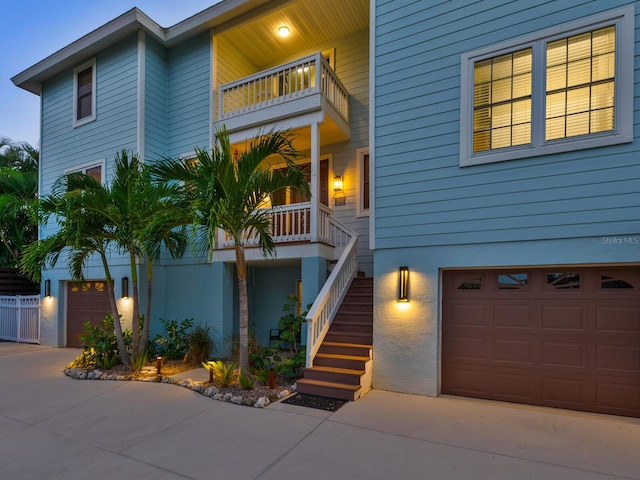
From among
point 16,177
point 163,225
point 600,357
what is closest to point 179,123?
point 163,225

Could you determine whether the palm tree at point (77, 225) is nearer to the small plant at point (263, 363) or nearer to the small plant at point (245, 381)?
the small plant at point (263, 363)

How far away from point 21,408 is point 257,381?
10.8ft

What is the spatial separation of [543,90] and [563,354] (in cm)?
367

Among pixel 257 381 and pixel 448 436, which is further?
pixel 257 381

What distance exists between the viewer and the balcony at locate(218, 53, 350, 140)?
7.52 m

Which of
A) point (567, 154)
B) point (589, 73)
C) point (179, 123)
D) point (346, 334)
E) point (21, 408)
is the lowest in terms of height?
point (21, 408)

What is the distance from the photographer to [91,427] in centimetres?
438

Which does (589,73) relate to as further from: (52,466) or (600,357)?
(52,466)

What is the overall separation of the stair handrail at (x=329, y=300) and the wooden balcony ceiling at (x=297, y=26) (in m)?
5.26

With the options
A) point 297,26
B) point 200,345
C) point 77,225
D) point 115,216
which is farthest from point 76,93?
point 200,345

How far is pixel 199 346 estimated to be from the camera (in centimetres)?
748

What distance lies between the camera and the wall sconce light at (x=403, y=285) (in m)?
5.61

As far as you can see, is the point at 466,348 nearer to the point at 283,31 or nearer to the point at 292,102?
the point at 292,102

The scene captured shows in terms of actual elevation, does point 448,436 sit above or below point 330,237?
below
